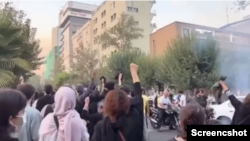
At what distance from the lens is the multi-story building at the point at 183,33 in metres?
36.0

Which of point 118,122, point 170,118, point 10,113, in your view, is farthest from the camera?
point 170,118

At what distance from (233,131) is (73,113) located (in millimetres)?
1832

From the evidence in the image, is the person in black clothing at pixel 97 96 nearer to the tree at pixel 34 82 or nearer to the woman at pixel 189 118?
the tree at pixel 34 82

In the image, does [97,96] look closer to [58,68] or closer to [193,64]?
[193,64]

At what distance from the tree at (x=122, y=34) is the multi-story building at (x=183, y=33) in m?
3.83

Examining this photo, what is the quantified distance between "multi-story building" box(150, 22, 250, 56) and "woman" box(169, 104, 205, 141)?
1150 inches

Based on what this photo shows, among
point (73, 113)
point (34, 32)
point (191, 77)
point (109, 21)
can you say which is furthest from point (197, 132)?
point (109, 21)

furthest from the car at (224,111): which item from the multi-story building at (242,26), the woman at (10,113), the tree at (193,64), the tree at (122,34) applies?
the multi-story building at (242,26)

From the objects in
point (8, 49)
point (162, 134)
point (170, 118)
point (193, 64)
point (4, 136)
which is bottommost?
point (162, 134)

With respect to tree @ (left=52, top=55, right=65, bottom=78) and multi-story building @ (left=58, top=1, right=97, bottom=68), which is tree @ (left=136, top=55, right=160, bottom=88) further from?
multi-story building @ (left=58, top=1, right=97, bottom=68)

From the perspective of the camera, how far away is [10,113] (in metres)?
2.42

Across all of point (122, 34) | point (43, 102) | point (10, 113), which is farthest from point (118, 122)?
point (122, 34)

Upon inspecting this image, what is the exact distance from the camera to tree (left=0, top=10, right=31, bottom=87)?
10492 mm

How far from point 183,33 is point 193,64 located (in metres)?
11.0
